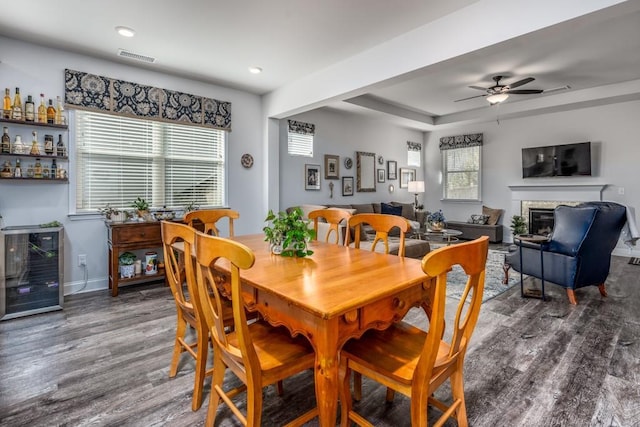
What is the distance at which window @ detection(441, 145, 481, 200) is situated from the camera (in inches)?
304

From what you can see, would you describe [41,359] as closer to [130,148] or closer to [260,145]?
[130,148]

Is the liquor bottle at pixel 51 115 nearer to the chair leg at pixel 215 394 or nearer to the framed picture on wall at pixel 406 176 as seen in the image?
the chair leg at pixel 215 394

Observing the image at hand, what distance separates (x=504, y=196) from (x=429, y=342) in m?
7.15

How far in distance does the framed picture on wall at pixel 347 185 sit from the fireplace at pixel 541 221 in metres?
3.77

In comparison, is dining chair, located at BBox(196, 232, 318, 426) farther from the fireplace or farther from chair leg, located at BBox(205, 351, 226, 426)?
the fireplace

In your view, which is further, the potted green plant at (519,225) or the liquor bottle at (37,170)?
the potted green plant at (519,225)

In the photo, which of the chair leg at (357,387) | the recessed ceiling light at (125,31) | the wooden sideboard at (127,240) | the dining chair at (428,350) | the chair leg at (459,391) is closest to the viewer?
the dining chair at (428,350)

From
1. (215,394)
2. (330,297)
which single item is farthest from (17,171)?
(330,297)

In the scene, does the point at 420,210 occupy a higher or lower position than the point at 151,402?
higher

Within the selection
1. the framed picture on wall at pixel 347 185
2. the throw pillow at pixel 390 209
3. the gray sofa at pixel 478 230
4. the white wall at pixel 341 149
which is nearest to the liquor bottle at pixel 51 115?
the white wall at pixel 341 149

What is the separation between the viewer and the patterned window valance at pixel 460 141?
299 inches

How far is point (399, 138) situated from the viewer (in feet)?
26.3

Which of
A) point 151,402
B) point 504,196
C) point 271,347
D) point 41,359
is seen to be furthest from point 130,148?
point 504,196

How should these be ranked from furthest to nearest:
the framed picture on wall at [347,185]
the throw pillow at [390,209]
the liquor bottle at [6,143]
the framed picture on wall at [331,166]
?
the throw pillow at [390,209], the framed picture on wall at [347,185], the framed picture on wall at [331,166], the liquor bottle at [6,143]
